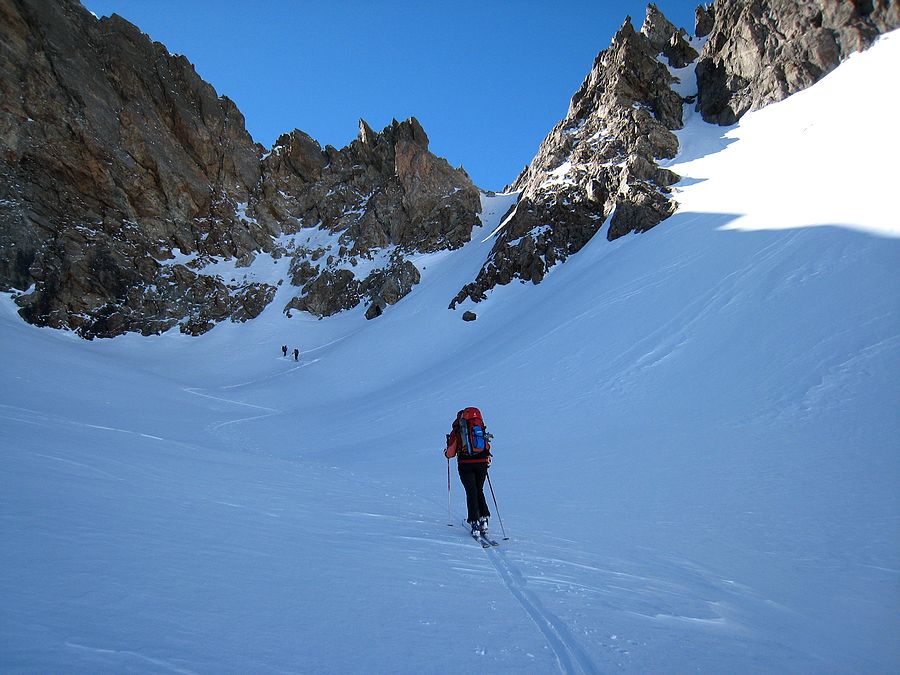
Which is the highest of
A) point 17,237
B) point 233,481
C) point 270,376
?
point 17,237

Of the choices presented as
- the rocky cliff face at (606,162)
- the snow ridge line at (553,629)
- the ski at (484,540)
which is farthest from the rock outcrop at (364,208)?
the snow ridge line at (553,629)

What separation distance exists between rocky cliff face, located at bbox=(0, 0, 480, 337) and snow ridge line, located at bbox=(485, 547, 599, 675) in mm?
40669

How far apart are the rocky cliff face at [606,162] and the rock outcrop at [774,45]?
3642mm

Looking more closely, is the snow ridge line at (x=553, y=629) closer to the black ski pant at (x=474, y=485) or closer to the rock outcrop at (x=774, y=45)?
the black ski pant at (x=474, y=485)

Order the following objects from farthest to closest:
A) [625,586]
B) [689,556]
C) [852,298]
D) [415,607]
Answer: [852,298] → [689,556] → [625,586] → [415,607]

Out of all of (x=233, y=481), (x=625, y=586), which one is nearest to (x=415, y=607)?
(x=625, y=586)

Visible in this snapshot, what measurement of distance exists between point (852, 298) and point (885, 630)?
11621mm

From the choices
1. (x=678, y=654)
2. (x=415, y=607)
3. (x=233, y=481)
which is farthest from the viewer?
(x=233, y=481)

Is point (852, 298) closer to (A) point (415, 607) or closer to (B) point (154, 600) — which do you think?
(A) point (415, 607)

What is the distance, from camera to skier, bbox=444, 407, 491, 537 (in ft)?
19.5

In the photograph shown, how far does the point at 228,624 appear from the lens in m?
2.53

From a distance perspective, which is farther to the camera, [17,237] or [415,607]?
[17,237]

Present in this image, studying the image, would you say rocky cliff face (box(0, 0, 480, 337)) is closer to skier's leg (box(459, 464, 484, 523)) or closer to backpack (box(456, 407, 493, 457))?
backpack (box(456, 407, 493, 457))

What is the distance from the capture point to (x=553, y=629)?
3191 millimetres
